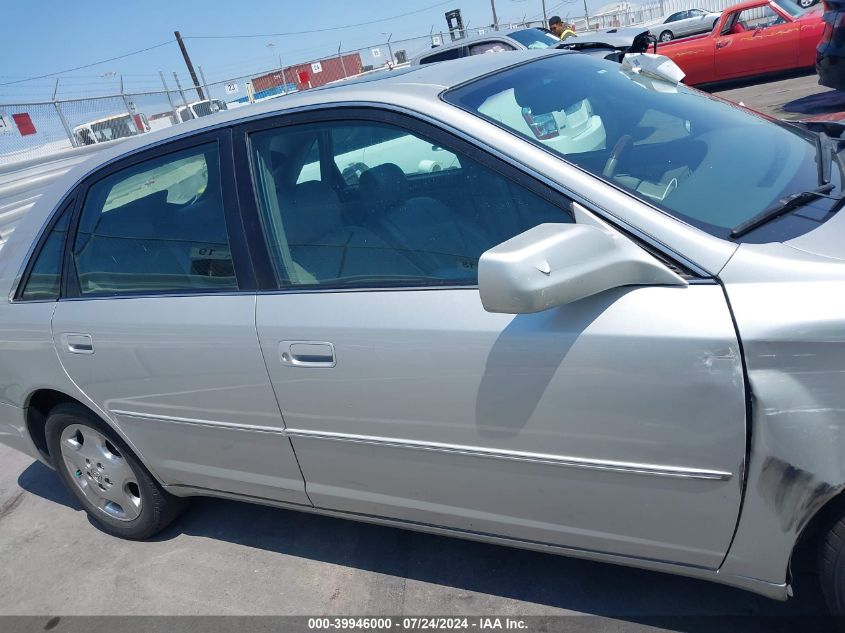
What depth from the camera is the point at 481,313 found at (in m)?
1.89

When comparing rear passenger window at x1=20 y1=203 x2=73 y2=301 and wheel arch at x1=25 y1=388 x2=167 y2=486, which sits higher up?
rear passenger window at x1=20 y1=203 x2=73 y2=301

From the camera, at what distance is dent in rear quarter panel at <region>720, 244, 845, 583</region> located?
155 centimetres

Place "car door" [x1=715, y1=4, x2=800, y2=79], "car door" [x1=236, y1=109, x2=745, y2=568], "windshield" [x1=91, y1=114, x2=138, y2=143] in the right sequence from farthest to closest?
1. "windshield" [x1=91, y1=114, x2=138, y2=143]
2. "car door" [x1=715, y1=4, x2=800, y2=79]
3. "car door" [x1=236, y1=109, x2=745, y2=568]

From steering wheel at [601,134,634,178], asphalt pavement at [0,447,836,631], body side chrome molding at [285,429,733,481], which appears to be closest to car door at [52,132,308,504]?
body side chrome molding at [285,429,733,481]

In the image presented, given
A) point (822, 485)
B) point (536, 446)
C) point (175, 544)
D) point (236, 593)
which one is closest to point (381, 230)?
point (536, 446)

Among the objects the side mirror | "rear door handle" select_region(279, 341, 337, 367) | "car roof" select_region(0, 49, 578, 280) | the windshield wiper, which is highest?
"car roof" select_region(0, 49, 578, 280)

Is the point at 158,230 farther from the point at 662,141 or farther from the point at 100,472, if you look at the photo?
the point at 662,141

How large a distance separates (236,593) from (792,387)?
2151 mm

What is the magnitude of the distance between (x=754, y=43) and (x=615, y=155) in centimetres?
1152

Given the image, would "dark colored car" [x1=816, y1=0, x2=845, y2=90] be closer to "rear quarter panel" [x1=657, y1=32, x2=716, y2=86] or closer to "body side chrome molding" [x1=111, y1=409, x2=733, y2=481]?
"rear quarter panel" [x1=657, y1=32, x2=716, y2=86]

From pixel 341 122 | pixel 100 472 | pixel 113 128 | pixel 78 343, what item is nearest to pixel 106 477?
pixel 100 472

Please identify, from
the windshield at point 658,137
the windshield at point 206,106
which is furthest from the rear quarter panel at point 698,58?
the windshield at point 206,106

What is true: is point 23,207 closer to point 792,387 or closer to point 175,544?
point 175,544

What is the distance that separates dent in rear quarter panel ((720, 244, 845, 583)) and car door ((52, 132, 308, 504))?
4.64 ft
